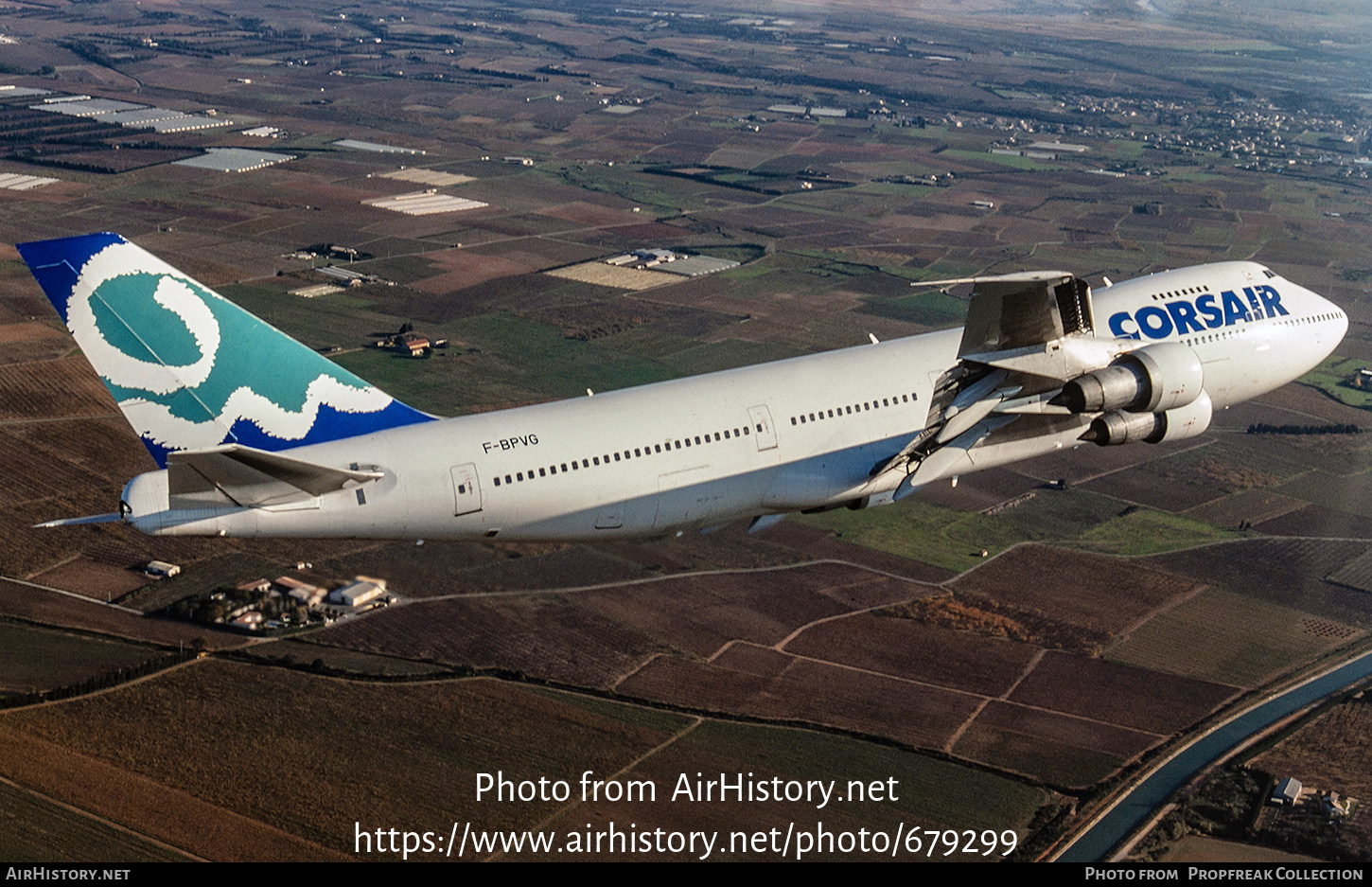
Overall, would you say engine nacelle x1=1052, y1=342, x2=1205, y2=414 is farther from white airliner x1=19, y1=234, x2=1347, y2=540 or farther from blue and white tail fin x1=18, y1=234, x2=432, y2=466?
blue and white tail fin x1=18, y1=234, x2=432, y2=466

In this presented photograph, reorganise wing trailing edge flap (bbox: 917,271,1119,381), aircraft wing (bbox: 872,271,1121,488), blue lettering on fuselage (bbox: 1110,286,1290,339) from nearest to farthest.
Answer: wing trailing edge flap (bbox: 917,271,1119,381), aircraft wing (bbox: 872,271,1121,488), blue lettering on fuselage (bbox: 1110,286,1290,339)

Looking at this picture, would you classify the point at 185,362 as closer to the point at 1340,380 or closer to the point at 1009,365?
the point at 1009,365

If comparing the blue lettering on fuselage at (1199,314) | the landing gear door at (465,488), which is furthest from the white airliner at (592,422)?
the blue lettering on fuselage at (1199,314)

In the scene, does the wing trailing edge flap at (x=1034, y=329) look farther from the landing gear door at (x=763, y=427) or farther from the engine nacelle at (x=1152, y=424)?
the landing gear door at (x=763, y=427)

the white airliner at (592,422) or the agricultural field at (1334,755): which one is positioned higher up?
the white airliner at (592,422)

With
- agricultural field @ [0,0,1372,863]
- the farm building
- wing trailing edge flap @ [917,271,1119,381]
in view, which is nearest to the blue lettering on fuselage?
wing trailing edge flap @ [917,271,1119,381]

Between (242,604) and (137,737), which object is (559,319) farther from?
(137,737)
